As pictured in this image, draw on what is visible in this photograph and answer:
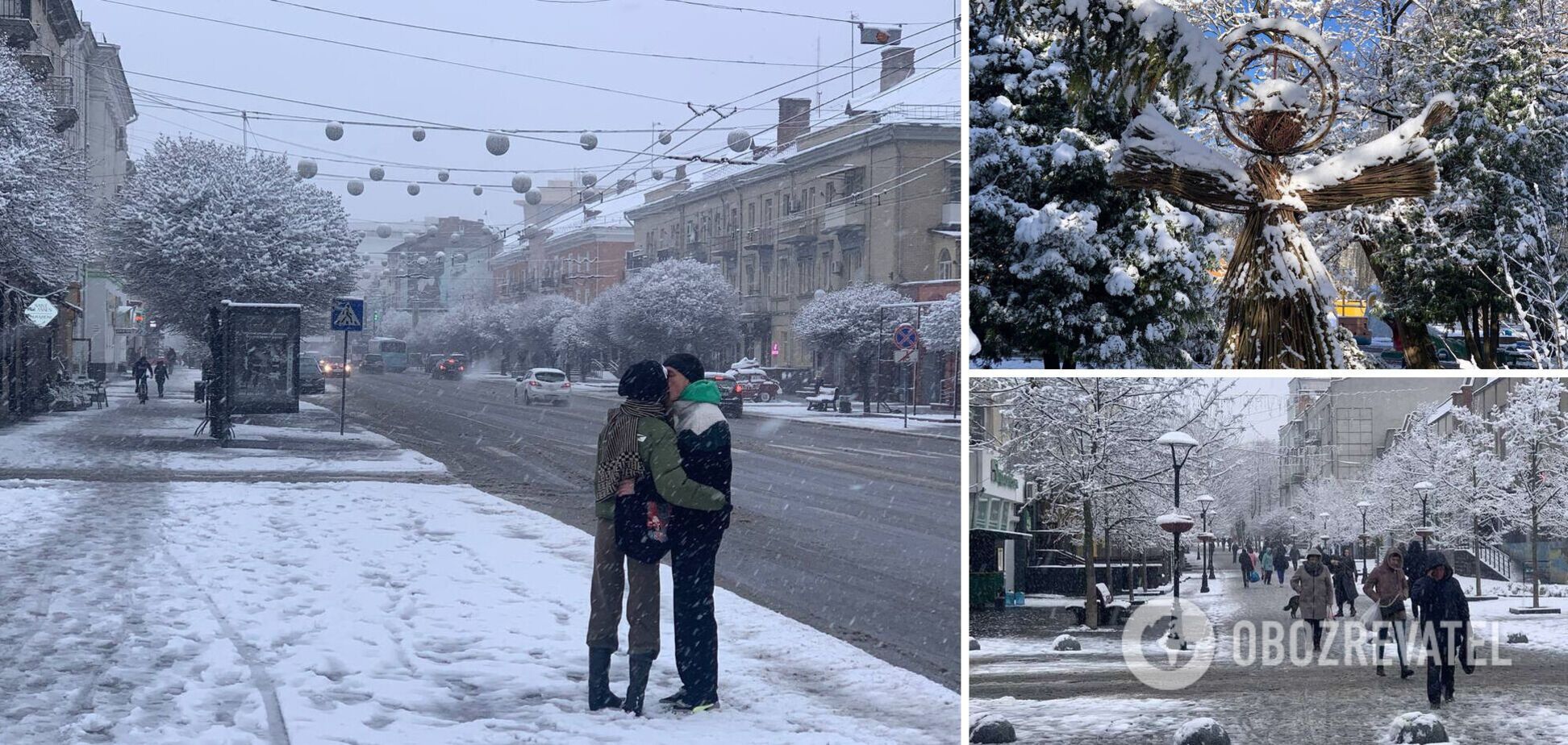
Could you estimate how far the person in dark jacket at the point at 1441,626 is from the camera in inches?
110

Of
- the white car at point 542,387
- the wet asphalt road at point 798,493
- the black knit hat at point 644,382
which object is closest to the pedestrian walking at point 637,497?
the black knit hat at point 644,382

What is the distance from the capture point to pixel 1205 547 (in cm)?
287

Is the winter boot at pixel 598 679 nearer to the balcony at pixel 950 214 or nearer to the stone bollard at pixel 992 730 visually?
the stone bollard at pixel 992 730

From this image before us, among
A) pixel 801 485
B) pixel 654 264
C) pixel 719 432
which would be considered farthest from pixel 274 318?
pixel 719 432

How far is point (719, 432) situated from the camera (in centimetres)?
435

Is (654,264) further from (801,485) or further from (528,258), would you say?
(801,485)

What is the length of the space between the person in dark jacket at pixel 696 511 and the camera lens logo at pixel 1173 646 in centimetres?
160

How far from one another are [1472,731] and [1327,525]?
19.2 inches

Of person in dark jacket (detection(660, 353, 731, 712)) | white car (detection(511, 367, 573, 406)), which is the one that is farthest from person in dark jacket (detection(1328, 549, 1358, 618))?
white car (detection(511, 367, 573, 406))

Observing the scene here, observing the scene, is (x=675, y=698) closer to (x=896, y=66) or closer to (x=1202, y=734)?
(x=1202, y=734)

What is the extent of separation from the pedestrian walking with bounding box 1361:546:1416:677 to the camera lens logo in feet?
1.08

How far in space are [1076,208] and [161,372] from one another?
43.7 feet

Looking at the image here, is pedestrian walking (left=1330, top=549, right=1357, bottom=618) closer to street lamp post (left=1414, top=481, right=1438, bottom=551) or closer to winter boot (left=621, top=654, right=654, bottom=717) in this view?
street lamp post (left=1414, top=481, right=1438, bottom=551)

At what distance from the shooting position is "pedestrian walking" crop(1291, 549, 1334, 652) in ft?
9.25
